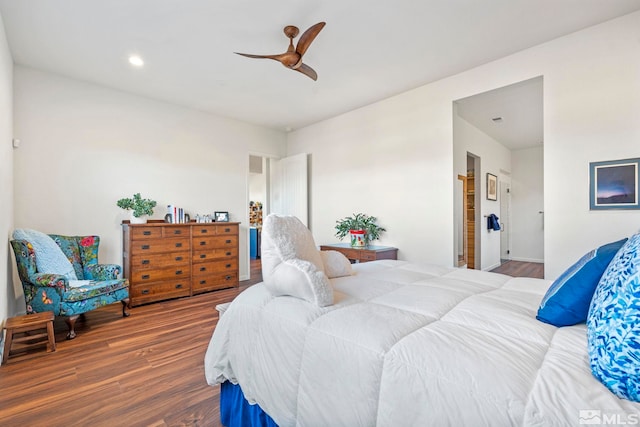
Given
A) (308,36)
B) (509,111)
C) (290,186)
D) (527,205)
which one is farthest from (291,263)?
(527,205)

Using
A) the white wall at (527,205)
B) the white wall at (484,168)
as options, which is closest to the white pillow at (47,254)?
the white wall at (484,168)

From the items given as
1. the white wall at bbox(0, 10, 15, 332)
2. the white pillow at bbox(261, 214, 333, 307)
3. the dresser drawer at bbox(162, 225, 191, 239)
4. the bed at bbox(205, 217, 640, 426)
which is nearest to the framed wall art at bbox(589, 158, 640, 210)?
the bed at bbox(205, 217, 640, 426)

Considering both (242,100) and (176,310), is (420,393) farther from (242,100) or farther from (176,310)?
(242,100)

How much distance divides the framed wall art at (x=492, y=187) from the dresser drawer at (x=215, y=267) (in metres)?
4.89

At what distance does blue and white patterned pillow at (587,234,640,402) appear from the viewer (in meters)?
0.66

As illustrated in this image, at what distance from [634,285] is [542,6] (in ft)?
8.83

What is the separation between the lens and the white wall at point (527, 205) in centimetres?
665

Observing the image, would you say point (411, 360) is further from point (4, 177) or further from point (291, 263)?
point (4, 177)

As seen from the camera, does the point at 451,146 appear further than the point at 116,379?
Yes

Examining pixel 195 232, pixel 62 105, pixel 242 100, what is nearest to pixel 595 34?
pixel 242 100

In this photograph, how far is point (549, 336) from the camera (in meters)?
0.97

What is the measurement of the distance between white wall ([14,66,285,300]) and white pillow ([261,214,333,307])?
131 inches

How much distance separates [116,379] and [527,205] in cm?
800

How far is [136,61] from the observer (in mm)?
3170
